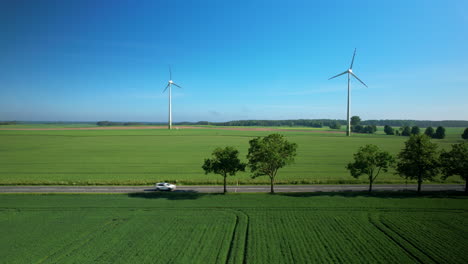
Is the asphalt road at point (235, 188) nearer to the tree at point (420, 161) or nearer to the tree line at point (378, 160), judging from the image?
the tree line at point (378, 160)

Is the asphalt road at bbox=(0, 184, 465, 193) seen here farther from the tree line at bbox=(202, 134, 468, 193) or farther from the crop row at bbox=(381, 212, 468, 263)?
the crop row at bbox=(381, 212, 468, 263)

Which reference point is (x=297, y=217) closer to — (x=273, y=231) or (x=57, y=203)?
(x=273, y=231)

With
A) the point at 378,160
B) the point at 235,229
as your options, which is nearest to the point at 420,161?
the point at 378,160

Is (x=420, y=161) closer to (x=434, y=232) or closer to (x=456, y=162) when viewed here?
(x=456, y=162)

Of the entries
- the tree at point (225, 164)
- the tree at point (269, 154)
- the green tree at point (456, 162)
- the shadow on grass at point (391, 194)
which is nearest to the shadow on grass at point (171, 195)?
the tree at point (225, 164)

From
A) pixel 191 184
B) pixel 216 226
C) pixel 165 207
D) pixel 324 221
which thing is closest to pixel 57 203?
pixel 165 207

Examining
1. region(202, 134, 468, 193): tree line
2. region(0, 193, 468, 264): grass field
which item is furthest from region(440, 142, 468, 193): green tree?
region(0, 193, 468, 264): grass field
